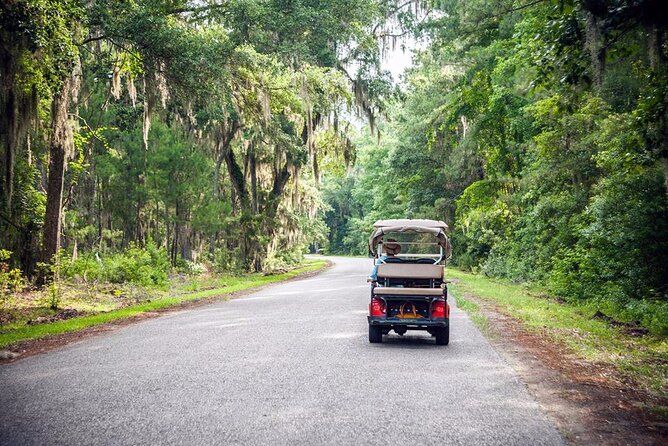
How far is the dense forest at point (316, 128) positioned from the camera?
9.97 m

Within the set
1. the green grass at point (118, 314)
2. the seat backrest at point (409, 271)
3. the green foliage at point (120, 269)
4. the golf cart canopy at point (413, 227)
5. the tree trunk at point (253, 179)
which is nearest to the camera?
the seat backrest at point (409, 271)

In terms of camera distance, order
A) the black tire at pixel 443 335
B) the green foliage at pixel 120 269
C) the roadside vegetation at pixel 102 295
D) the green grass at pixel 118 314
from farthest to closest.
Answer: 1. the green foliage at pixel 120 269
2. the roadside vegetation at pixel 102 295
3. the green grass at pixel 118 314
4. the black tire at pixel 443 335

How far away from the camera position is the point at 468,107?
24047 mm

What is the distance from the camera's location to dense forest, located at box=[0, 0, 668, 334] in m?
9.97

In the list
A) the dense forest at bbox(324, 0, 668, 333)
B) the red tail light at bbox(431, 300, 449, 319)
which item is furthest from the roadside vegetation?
the dense forest at bbox(324, 0, 668, 333)

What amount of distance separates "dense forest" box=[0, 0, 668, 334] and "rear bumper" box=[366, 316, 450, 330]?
416 cm

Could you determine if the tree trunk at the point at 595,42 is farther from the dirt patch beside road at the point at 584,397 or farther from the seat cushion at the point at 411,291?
the dirt patch beside road at the point at 584,397

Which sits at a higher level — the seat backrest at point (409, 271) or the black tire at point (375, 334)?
the seat backrest at point (409, 271)

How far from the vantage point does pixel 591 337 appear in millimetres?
9359

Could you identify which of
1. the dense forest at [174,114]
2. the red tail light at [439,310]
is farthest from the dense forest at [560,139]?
the dense forest at [174,114]

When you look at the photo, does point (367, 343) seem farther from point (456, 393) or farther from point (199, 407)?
point (199, 407)

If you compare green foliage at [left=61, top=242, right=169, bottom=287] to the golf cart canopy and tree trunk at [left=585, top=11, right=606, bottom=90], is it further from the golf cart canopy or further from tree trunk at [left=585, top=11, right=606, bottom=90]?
tree trunk at [left=585, top=11, right=606, bottom=90]

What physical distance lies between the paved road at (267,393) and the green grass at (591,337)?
1586 millimetres


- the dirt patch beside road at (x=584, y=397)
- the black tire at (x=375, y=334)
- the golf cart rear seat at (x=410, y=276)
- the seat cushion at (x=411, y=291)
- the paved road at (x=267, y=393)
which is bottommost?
the dirt patch beside road at (x=584, y=397)
